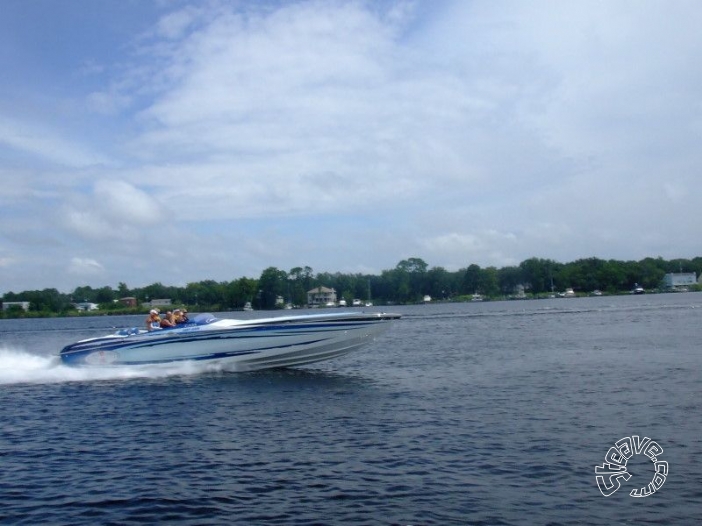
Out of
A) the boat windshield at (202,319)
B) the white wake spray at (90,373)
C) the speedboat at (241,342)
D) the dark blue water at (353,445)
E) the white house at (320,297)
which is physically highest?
the white house at (320,297)

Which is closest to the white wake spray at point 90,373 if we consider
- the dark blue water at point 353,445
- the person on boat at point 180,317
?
the dark blue water at point 353,445

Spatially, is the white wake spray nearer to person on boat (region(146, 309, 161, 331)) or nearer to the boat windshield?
the boat windshield

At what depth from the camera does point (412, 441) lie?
47.6ft

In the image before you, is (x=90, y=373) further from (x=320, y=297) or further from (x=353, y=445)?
(x=320, y=297)

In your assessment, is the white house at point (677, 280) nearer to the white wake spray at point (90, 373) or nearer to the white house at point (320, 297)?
the white house at point (320, 297)

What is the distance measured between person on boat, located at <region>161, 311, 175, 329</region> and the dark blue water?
180cm

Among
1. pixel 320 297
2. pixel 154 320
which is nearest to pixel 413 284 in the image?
pixel 320 297

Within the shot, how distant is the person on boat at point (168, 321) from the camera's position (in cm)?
2778

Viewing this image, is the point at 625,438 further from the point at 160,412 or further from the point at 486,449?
the point at 160,412

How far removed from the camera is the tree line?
533 ft

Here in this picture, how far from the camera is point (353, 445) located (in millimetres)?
14516

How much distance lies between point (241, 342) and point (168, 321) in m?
3.33

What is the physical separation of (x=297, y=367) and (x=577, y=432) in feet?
51.4

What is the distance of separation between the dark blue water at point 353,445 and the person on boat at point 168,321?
5.90ft
